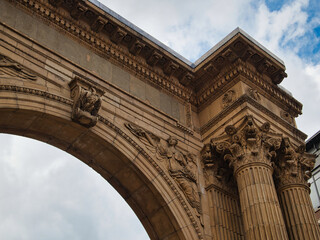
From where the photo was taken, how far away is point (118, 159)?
1427cm

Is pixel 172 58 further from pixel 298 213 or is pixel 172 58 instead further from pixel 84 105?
pixel 298 213

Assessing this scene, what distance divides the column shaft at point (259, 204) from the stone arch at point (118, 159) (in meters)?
1.57

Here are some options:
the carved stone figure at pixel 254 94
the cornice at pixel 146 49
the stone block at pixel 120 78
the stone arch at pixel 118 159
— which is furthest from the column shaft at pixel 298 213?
the stone block at pixel 120 78

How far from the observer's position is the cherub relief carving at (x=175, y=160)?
47.8 feet

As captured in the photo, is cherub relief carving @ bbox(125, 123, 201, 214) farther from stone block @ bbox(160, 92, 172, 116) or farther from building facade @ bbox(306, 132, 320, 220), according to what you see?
building facade @ bbox(306, 132, 320, 220)

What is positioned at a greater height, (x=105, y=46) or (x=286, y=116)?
(x=105, y=46)

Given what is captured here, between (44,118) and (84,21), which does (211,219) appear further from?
(84,21)

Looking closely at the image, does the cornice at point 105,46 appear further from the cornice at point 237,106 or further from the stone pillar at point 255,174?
the stone pillar at point 255,174

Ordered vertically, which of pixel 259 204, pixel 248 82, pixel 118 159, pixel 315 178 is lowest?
pixel 259 204

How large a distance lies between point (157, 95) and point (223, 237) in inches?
197

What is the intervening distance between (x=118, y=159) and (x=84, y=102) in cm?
202

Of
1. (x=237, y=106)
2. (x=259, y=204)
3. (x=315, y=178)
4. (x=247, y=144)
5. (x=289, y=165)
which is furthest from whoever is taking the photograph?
(x=315, y=178)

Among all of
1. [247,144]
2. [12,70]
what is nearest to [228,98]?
[247,144]

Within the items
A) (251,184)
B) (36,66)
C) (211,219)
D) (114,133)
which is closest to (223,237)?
(211,219)
